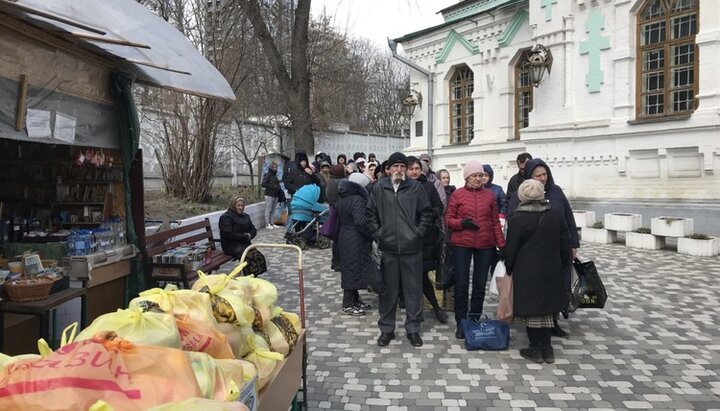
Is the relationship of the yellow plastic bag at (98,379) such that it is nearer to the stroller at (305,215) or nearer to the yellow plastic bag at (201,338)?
the yellow plastic bag at (201,338)

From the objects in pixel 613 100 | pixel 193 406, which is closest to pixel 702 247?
pixel 613 100

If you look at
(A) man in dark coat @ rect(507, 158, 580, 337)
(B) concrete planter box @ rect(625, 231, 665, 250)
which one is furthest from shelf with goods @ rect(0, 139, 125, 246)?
(B) concrete planter box @ rect(625, 231, 665, 250)

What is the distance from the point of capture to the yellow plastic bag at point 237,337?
272 centimetres

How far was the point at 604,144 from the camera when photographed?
40.7 ft

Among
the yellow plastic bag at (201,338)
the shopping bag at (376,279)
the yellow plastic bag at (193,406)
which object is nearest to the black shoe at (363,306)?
the shopping bag at (376,279)

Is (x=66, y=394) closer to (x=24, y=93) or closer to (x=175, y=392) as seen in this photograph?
(x=175, y=392)

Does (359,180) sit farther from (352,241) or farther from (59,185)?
(59,185)

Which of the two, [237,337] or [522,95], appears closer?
[237,337]

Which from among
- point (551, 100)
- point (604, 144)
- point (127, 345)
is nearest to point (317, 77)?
point (551, 100)

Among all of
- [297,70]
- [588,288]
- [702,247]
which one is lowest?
[702,247]

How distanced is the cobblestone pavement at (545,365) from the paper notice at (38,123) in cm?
300

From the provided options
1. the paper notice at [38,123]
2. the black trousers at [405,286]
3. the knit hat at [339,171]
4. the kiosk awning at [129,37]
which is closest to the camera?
the kiosk awning at [129,37]

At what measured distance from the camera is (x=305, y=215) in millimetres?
10734

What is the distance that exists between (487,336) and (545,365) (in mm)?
602
